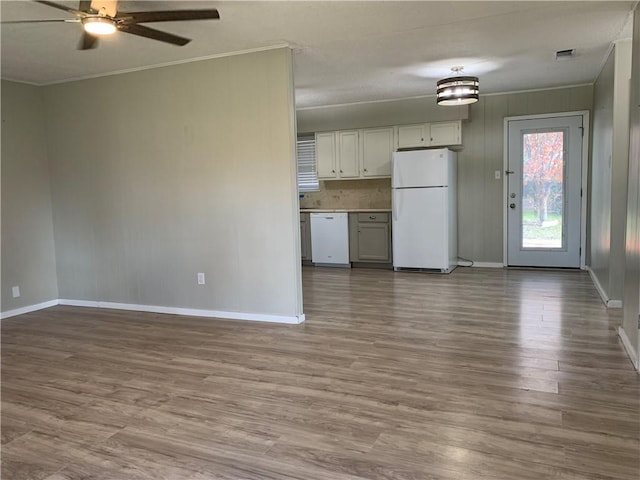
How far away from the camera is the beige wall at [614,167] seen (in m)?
4.14

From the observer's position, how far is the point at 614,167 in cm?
427

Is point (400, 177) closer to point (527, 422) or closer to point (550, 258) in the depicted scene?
point (550, 258)

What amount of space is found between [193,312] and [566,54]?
4.29 metres

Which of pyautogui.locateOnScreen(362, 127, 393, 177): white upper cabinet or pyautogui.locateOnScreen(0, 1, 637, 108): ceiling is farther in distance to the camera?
pyautogui.locateOnScreen(362, 127, 393, 177): white upper cabinet

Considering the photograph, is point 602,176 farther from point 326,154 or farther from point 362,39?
point 326,154

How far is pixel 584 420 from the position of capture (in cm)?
237

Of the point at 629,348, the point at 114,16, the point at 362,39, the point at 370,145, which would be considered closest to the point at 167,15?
the point at 114,16

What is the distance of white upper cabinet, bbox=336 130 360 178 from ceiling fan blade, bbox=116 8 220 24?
15.0 ft

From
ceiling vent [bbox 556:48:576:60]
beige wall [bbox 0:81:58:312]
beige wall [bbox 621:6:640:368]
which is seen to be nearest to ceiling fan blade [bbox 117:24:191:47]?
beige wall [bbox 0:81:58:312]

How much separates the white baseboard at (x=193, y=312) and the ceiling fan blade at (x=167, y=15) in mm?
2527

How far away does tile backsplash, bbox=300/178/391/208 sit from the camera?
24.2 feet

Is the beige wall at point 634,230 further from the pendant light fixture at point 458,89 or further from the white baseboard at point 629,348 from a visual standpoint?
the pendant light fixture at point 458,89

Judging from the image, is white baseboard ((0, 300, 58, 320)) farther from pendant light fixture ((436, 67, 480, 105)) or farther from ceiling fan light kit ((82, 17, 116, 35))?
pendant light fixture ((436, 67, 480, 105))

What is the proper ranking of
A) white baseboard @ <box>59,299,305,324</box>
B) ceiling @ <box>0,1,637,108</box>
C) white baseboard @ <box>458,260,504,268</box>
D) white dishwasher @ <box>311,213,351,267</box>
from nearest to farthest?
ceiling @ <box>0,1,637,108</box> → white baseboard @ <box>59,299,305,324</box> → white baseboard @ <box>458,260,504,268</box> → white dishwasher @ <box>311,213,351,267</box>
